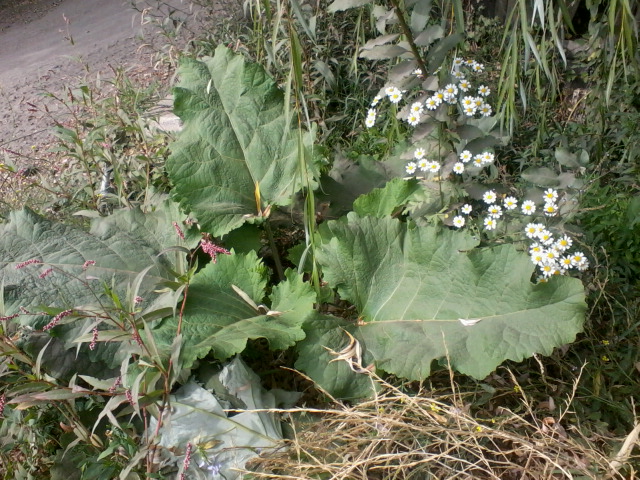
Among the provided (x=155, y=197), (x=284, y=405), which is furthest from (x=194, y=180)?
(x=284, y=405)

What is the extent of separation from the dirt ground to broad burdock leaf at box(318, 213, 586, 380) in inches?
88.6

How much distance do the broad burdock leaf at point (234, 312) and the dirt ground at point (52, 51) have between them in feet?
6.59

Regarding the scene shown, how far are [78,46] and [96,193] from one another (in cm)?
237

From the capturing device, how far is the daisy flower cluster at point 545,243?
171 centimetres

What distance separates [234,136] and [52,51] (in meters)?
3.07

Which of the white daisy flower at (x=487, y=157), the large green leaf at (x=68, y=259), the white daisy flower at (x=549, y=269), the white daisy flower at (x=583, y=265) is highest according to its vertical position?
the large green leaf at (x=68, y=259)

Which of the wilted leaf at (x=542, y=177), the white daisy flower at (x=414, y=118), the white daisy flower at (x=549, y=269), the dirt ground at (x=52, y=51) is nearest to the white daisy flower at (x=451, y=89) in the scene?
the white daisy flower at (x=414, y=118)

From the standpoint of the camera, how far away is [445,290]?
1770 mm

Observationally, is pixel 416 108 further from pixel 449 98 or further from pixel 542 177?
pixel 542 177

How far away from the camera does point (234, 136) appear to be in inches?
85.0

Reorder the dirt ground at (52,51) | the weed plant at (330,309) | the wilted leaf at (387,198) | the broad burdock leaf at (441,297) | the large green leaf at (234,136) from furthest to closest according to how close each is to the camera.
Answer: the dirt ground at (52,51) → the large green leaf at (234,136) → the wilted leaf at (387,198) → the broad burdock leaf at (441,297) → the weed plant at (330,309)

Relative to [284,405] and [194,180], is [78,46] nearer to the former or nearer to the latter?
[194,180]

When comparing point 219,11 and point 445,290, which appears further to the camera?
point 219,11

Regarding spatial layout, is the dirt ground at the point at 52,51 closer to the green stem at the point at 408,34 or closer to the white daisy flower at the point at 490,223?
A: the green stem at the point at 408,34
